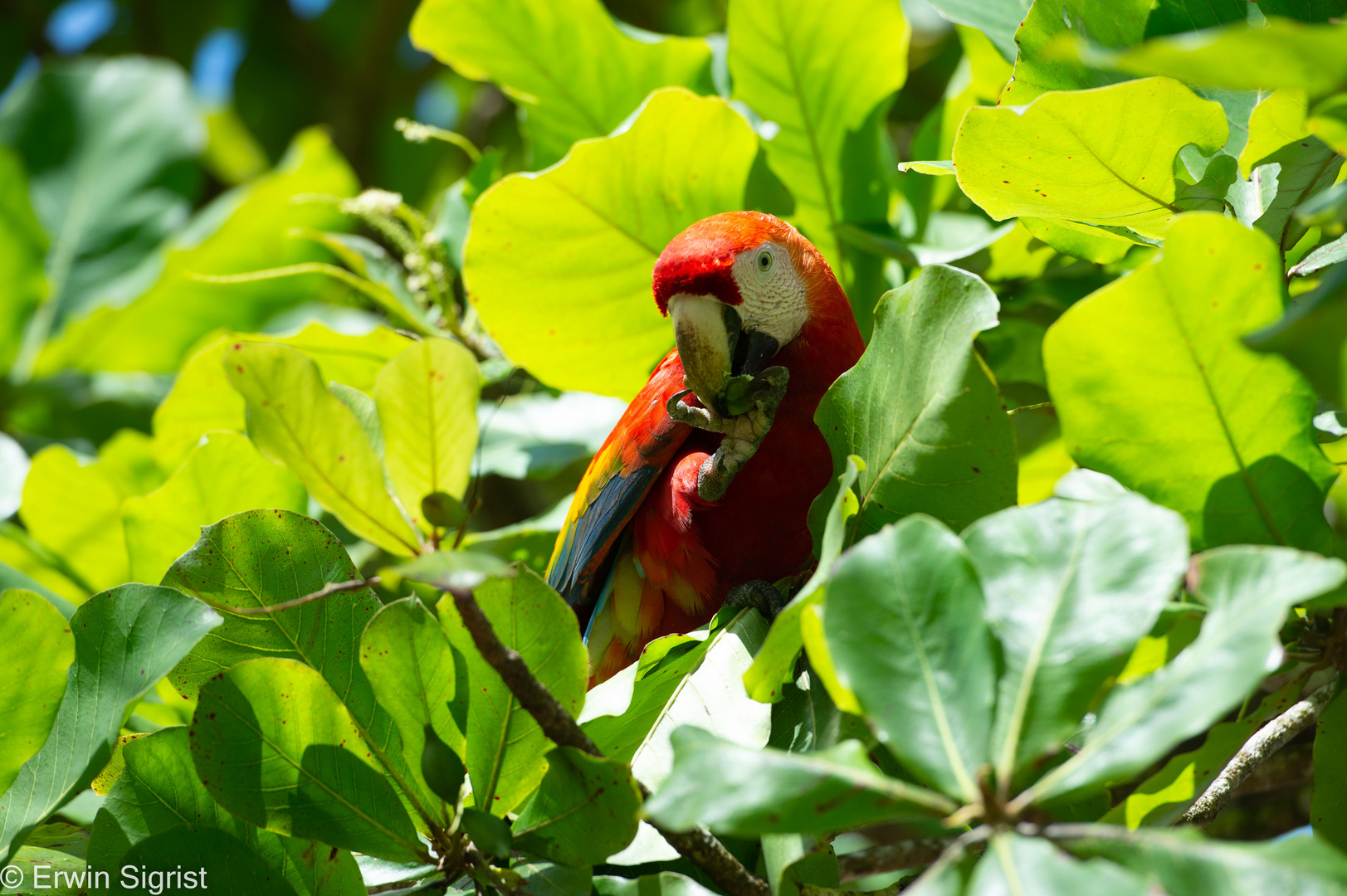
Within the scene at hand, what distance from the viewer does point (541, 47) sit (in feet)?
3.72

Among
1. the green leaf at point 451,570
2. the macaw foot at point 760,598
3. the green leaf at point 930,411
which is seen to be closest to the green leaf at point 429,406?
the green leaf at point 451,570

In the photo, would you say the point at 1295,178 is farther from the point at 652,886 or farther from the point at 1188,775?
the point at 652,886

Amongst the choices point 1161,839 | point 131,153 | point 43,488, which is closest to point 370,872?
point 1161,839

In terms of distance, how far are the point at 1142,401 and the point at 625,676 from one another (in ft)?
1.28

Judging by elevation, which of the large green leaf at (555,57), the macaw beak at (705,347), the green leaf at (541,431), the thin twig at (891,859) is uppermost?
the large green leaf at (555,57)

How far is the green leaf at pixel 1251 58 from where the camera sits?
376mm

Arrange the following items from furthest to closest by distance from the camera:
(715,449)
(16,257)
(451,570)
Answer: (16,257) < (715,449) < (451,570)

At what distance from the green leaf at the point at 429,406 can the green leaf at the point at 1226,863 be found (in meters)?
0.41

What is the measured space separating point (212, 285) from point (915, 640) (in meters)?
1.84

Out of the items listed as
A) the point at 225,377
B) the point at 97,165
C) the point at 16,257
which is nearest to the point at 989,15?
the point at 225,377

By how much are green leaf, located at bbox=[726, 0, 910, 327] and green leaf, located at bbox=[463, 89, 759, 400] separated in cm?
8

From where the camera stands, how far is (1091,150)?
63 cm

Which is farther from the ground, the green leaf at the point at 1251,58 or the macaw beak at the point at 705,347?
the green leaf at the point at 1251,58

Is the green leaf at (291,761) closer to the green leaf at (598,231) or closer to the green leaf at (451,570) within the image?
the green leaf at (451,570)
